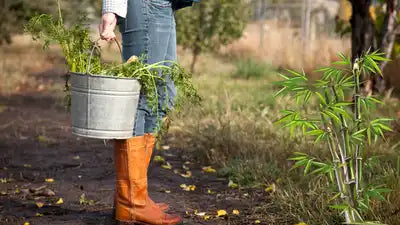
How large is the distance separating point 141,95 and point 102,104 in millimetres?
289

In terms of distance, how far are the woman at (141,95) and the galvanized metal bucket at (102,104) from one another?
20 centimetres

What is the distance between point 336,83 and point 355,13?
4.04 m

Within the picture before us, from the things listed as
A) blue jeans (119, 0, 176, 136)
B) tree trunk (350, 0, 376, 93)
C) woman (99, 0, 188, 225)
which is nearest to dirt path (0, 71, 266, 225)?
woman (99, 0, 188, 225)

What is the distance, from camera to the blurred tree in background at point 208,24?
33.4ft

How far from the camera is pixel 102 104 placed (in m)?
2.84

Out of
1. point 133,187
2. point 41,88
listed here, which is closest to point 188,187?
point 133,187

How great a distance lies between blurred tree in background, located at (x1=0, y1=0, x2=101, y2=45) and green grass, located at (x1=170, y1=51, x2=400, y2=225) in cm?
372

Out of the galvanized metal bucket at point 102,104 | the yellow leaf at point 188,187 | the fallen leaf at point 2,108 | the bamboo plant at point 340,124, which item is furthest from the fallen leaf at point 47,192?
the fallen leaf at point 2,108

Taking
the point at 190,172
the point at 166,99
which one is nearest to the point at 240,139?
the point at 190,172

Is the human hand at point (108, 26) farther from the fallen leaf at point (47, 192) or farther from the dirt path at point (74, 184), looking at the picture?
the fallen leaf at point (47, 192)

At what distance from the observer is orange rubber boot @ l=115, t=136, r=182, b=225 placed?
10.5 ft

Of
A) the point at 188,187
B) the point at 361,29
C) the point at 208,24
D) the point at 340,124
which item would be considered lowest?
the point at 188,187

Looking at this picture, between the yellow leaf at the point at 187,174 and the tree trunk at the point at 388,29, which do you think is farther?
the tree trunk at the point at 388,29

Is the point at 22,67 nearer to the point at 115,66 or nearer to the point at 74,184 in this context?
the point at 74,184
